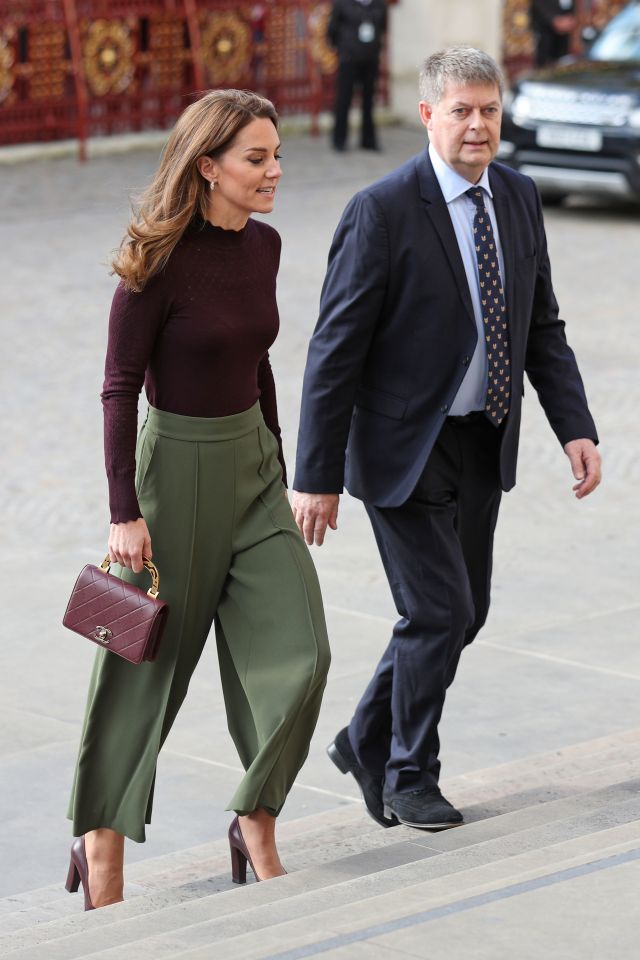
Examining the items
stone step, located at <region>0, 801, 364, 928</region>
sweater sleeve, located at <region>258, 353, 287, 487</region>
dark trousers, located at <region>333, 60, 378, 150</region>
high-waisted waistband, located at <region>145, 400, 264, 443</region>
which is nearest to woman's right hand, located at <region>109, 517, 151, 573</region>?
high-waisted waistband, located at <region>145, 400, 264, 443</region>

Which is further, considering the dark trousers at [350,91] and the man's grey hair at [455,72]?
the dark trousers at [350,91]

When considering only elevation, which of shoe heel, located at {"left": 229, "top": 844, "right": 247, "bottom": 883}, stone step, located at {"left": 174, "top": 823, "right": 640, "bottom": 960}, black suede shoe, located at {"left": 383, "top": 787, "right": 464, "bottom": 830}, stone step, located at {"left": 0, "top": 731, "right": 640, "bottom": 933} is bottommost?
stone step, located at {"left": 0, "top": 731, "right": 640, "bottom": 933}

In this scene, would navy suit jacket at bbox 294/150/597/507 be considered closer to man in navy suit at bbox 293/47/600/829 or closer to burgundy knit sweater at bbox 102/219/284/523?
man in navy suit at bbox 293/47/600/829

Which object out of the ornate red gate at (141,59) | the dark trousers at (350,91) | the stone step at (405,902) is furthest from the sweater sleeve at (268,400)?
the dark trousers at (350,91)

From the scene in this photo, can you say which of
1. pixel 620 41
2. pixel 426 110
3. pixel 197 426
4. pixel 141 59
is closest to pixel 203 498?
pixel 197 426

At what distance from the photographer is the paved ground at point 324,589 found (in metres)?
5.29

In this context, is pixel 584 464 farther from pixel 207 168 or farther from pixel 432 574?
pixel 207 168

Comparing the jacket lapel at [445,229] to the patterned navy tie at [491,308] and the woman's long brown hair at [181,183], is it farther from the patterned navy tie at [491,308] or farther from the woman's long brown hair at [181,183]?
the woman's long brown hair at [181,183]

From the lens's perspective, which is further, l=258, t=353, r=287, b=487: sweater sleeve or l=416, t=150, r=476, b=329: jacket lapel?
l=416, t=150, r=476, b=329: jacket lapel

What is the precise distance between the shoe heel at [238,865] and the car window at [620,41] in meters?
13.6

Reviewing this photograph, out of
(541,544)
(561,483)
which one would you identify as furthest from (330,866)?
(561,483)

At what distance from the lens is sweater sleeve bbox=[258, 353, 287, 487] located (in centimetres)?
446

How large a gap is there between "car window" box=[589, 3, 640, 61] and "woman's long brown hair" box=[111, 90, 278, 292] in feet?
43.8

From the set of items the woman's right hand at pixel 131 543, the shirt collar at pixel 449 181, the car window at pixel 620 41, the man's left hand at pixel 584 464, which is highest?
the shirt collar at pixel 449 181
